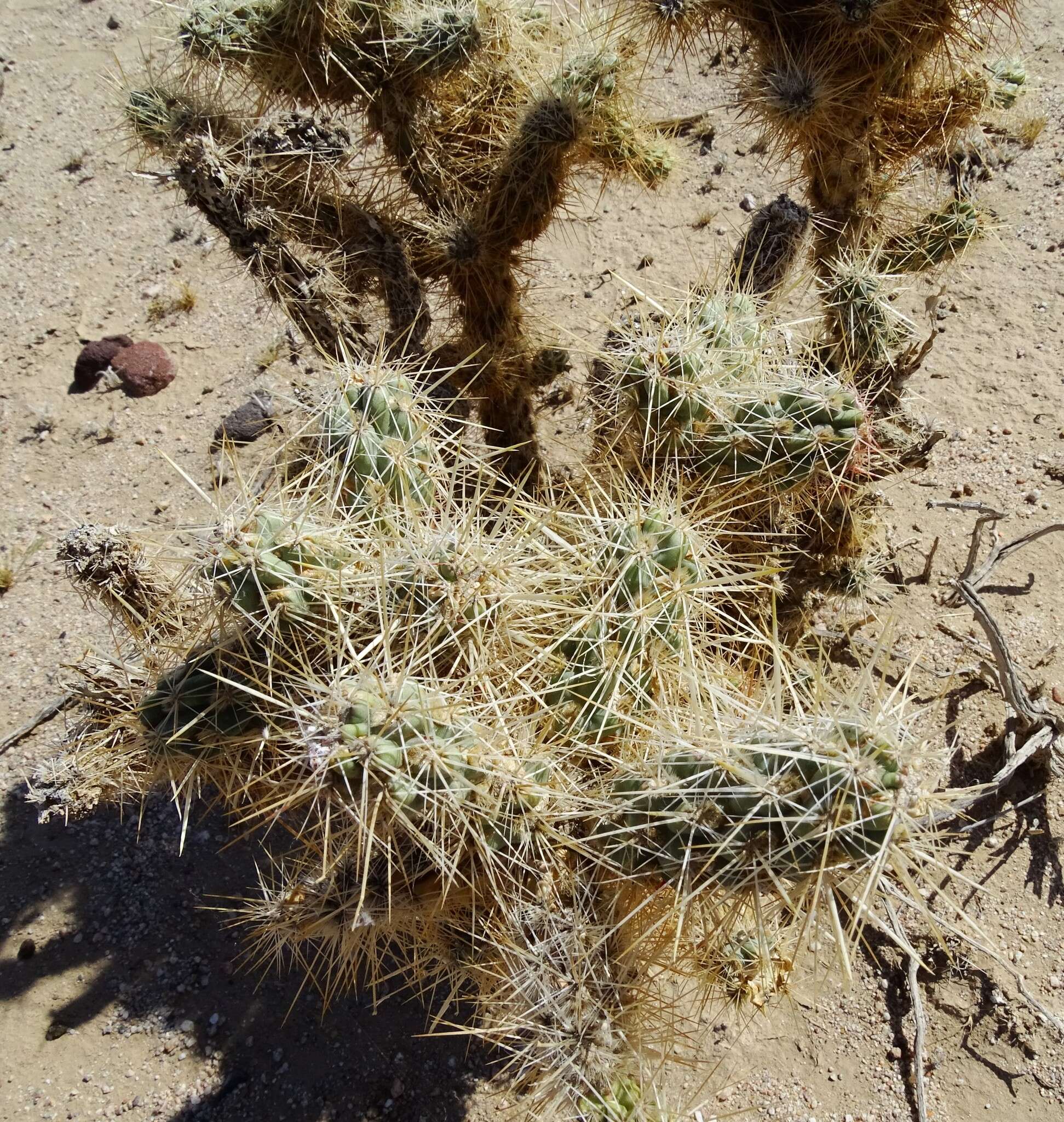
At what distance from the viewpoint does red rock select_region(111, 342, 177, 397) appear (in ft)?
16.9

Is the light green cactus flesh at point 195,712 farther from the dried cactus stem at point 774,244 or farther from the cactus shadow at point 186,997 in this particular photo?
the dried cactus stem at point 774,244

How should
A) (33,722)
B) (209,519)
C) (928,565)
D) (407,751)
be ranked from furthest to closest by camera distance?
(928,565), (33,722), (209,519), (407,751)

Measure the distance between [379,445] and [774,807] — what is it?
1.48 meters

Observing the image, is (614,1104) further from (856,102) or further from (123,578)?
(856,102)

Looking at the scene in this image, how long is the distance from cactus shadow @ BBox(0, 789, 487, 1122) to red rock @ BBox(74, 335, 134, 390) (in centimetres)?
276

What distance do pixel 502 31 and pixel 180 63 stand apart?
3.94 ft

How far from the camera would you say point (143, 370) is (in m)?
5.15

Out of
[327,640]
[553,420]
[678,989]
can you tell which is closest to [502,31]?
[553,420]

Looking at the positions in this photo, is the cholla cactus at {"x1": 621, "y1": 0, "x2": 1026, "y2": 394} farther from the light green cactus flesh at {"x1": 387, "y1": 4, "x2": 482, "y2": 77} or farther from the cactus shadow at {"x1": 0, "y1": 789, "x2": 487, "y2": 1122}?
the cactus shadow at {"x1": 0, "y1": 789, "x2": 487, "y2": 1122}

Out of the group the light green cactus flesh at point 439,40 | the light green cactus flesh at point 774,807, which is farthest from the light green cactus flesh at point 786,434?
the light green cactus flesh at point 439,40

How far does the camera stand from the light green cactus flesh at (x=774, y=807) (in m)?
1.56

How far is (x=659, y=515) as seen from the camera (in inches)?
91.4

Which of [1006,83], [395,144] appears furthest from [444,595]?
[1006,83]

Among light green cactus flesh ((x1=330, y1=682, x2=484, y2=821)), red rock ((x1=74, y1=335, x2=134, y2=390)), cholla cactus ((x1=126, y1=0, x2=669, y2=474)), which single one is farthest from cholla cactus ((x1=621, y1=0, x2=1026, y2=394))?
red rock ((x1=74, y1=335, x2=134, y2=390))
